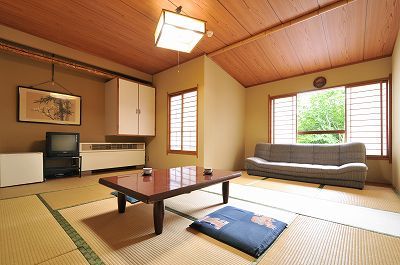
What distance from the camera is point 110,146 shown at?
4605mm

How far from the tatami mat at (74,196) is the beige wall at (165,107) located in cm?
188

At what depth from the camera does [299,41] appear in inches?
134

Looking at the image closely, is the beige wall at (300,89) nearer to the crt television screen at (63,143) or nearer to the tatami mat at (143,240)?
the tatami mat at (143,240)

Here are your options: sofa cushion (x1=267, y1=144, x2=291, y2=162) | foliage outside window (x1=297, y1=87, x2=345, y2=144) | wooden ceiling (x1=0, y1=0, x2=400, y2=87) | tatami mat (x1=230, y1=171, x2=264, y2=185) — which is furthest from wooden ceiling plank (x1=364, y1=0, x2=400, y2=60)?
tatami mat (x1=230, y1=171, x2=264, y2=185)

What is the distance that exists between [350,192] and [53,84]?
5837mm

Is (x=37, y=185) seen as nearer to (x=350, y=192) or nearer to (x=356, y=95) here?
(x=350, y=192)

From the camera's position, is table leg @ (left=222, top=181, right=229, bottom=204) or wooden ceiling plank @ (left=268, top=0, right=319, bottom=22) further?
wooden ceiling plank @ (left=268, top=0, right=319, bottom=22)

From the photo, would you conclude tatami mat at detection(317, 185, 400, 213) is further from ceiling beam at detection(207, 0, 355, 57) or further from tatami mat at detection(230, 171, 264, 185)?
ceiling beam at detection(207, 0, 355, 57)

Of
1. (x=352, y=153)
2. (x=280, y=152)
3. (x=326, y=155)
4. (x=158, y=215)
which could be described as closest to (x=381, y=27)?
(x=352, y=153)

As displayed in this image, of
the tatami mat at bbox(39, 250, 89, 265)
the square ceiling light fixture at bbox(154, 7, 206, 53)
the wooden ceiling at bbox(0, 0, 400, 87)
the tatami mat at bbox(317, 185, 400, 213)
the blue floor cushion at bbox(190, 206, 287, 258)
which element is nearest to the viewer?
the tatami mat at bbox(39, 250, 89, 265)

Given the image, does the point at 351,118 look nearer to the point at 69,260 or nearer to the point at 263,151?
the point at 263,151

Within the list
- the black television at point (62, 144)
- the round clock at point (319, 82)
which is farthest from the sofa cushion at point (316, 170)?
the black television at point (62, 144)

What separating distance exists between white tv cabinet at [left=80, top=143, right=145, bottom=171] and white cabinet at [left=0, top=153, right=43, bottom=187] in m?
0.80

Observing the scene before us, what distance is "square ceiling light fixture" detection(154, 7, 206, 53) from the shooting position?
7.27ft
